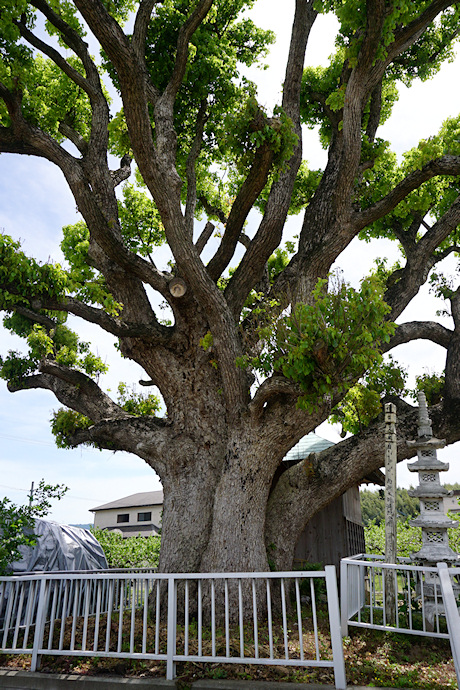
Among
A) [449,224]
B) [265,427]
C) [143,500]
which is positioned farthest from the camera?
[143,500]

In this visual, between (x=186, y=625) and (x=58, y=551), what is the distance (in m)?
6.83

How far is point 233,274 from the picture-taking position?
9.31m

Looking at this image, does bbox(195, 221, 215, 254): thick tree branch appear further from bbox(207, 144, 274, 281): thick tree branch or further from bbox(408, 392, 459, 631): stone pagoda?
bbox(408, 392, 459, 631): stone pagoda

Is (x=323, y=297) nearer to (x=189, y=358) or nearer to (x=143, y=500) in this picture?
(x=189, y=358)

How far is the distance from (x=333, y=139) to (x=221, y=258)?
12.7ft

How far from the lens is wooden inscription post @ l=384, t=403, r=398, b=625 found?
687cm

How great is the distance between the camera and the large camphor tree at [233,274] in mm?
7266

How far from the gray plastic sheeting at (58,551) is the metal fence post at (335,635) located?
6836 millimetres

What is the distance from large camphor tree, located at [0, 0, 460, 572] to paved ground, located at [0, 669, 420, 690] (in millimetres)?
2352

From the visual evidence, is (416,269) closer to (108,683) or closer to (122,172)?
(122,172)

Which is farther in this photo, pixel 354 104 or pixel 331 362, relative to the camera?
pixel 354 104

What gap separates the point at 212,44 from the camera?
1030 centimetres

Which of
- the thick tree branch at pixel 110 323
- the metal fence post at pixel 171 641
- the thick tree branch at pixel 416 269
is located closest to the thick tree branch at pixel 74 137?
the thick tree branch at pixel 110 323

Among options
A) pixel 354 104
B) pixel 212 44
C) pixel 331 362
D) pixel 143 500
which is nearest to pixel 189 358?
pixel 331 362
